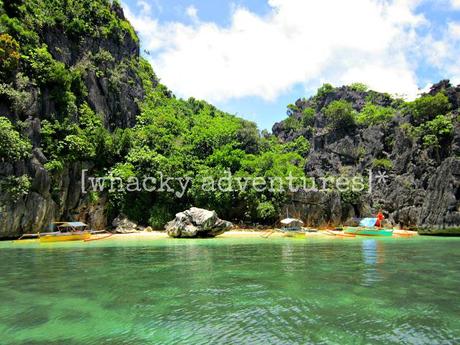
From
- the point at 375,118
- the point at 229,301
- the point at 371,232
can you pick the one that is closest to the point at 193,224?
the point at 371,232

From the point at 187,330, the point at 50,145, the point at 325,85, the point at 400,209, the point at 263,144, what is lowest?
the point at 187,330

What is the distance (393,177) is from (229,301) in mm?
43386

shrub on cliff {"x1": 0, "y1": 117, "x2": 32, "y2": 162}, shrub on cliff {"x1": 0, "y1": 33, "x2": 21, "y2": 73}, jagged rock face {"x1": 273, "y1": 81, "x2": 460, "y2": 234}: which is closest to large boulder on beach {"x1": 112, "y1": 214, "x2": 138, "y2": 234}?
shrub on cliff {"x1": 0, "y1": 117, "x2": 32, "y2": 162}

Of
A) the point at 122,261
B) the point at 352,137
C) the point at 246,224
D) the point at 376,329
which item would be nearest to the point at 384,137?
the point at 352,137

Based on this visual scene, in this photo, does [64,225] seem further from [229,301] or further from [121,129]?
[229,301]

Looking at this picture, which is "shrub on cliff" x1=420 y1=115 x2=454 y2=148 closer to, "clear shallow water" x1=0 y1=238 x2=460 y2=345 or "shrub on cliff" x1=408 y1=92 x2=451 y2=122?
"shrub on cliff" x1=408 y1=92 x2=451 y2=122

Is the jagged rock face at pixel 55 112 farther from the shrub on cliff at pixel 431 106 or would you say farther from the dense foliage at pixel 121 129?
the shrub on cliff at pixel 431 106

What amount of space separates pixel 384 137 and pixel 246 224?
2697 cm

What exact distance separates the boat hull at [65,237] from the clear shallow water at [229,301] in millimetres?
10925

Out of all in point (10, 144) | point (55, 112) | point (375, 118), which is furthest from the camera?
point (375, 118)

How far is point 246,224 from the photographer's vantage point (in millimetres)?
40719

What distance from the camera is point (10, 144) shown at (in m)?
27.7

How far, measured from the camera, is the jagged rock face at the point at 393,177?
122ft

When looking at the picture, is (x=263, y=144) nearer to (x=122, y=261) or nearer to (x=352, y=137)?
(x=352, y=137)
